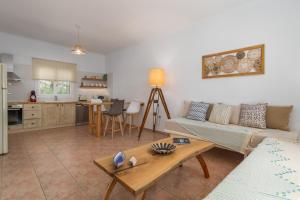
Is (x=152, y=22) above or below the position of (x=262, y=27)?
above

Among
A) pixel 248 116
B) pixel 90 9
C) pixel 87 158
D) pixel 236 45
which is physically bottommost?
pixel 87 158

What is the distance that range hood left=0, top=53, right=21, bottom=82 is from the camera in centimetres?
392

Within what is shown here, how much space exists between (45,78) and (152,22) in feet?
12.0

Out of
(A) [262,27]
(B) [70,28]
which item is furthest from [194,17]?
(B) [70,28]

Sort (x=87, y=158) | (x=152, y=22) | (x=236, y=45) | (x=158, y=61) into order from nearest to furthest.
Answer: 1. (x=87, y=158)
2. (x=236, y=45)
3. (x=152, y=22)
4. (x=158, y=61)

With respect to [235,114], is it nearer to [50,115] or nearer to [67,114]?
[67,114]

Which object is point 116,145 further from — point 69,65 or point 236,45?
point 69,65

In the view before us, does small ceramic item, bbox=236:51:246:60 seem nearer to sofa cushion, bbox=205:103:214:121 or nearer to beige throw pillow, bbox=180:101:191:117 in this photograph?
sofa cushion, bbox=205:103:214:121

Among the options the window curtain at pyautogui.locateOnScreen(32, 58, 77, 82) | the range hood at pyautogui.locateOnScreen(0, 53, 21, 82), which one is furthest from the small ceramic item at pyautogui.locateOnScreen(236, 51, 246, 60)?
the range hood at pyautogui.locateOnScreen(0, 53, 21, 82)

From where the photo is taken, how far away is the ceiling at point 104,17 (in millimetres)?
2678

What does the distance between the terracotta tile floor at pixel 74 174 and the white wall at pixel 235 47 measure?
1.20 m

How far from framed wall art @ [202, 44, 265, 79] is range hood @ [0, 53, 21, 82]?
478 centimetres

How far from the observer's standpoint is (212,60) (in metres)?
3.17

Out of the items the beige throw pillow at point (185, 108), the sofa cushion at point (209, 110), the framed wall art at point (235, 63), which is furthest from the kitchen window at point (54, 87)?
the sofa cushion at point (209, 110)
